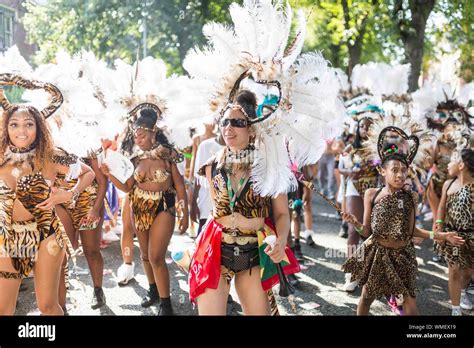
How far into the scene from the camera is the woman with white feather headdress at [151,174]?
14.7 ft

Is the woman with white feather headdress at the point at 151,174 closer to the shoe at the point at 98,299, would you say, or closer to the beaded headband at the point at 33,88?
the shoe at the point at 98,299

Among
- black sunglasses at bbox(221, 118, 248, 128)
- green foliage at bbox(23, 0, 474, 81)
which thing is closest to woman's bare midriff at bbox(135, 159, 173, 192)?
green foliage at bbox(23, 0, 474, 81)

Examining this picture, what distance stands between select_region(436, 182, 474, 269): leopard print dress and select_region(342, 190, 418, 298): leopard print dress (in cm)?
68

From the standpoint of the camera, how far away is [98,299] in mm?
4730

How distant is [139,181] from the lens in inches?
Result: 182

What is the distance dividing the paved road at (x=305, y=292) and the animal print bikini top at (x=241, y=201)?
2.31 feet

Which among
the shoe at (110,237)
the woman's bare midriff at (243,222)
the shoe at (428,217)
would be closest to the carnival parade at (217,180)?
the woman's bare midriff at (243,222)

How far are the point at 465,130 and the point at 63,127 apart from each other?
445cm

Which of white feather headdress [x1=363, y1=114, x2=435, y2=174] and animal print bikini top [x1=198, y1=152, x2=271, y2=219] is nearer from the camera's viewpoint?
animal print bikini top [x1=198, y1=152, x2=271, y2=219]

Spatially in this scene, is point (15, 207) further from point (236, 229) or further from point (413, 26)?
point (413, 26)

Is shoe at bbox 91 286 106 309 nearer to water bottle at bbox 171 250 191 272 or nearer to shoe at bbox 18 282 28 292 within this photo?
shoe at bbox 18 282 28 292

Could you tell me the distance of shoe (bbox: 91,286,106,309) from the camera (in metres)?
4.70
